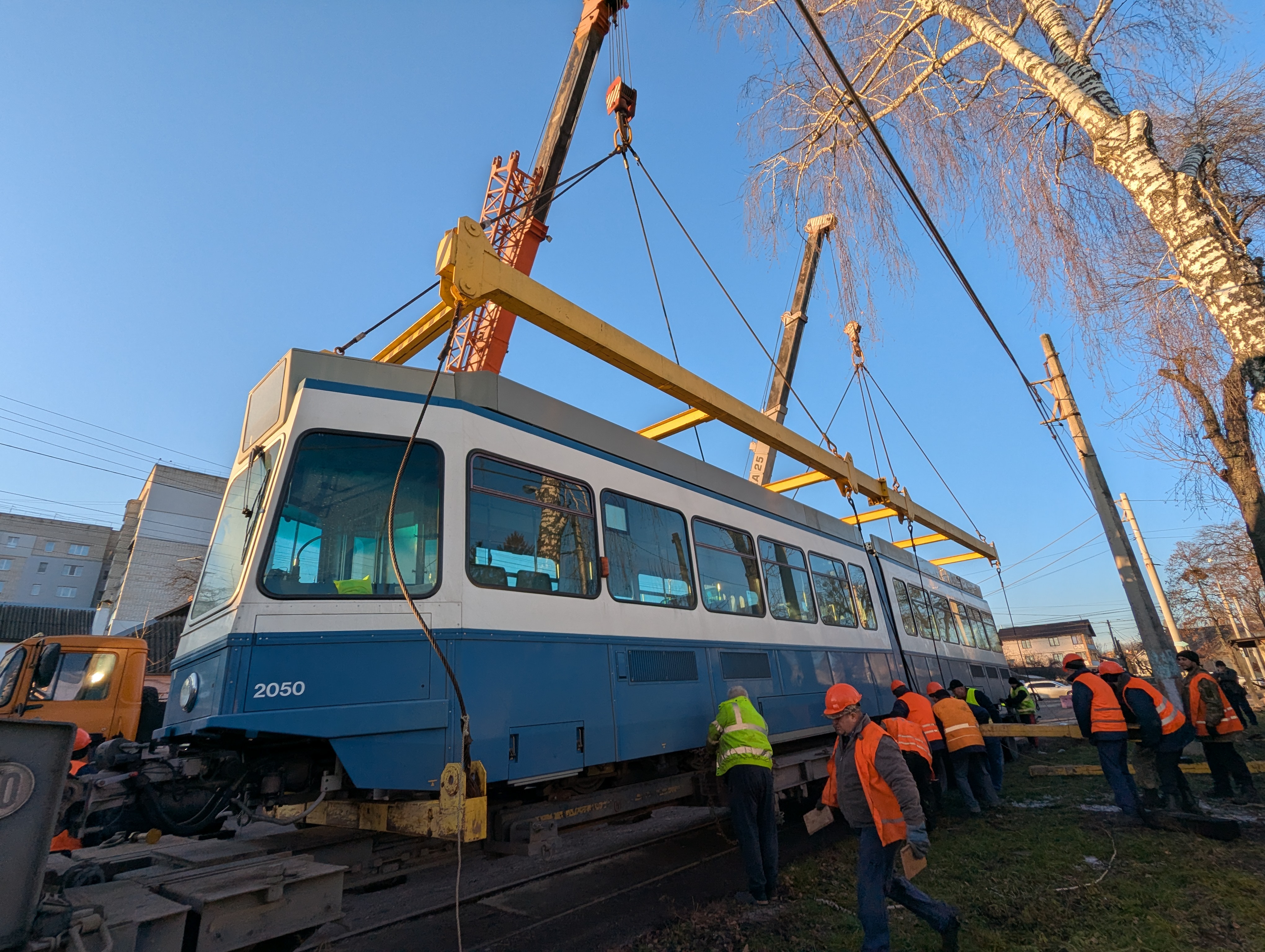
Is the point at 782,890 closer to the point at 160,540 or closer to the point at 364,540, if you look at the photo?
the point at 364,540

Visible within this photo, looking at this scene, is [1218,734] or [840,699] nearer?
[840,699]

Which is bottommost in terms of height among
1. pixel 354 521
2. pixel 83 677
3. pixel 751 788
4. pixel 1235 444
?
pixel 751 788

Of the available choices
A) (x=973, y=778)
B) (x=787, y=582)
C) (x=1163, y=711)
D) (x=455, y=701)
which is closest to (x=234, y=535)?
(x=455, y=701)

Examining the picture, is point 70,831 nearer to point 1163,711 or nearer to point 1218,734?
point 1163,711

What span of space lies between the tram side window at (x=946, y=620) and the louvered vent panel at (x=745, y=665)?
7.49 m

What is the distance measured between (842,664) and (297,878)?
694 cm

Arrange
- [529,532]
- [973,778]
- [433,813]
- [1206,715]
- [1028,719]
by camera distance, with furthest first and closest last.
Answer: [1028,719] → [973,778] → [1206,715] → [529,532] → [433,813]

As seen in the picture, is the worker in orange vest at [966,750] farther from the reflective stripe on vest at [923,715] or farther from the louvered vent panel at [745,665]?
the louvered vent panel at [745,665]

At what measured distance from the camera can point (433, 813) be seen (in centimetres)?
382

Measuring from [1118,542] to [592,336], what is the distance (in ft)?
32.5

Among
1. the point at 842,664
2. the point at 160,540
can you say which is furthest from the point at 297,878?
the point at 160,540

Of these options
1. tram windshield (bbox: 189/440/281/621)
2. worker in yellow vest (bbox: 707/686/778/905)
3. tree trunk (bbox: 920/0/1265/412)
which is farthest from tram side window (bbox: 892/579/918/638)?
tram windshield (bbox: 189/440/281/621)

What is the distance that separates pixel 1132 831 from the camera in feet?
21.3

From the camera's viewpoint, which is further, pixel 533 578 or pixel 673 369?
pixel 673 369
